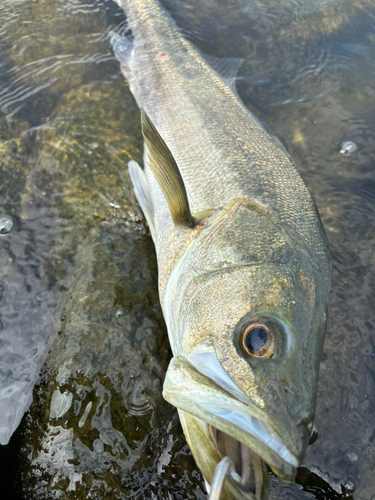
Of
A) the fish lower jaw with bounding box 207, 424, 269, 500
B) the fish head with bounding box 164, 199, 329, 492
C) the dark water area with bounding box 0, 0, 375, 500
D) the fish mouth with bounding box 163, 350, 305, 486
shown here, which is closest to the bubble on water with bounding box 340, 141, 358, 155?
the dark water area with bounding box 0, 0, 375, 500

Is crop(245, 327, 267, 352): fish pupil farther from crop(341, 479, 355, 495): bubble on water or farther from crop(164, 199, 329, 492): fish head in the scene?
crop(341, 479, 355, 495): bubble on water

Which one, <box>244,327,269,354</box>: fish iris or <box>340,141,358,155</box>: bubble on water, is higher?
<box>244,327,269,354</box>: fish iris

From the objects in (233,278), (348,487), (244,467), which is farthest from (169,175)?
(348,487)

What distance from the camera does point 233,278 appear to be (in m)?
2.03

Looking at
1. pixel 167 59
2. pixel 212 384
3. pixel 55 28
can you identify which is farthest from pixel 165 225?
pixel 55 28

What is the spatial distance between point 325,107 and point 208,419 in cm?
406

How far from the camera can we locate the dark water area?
2318mm

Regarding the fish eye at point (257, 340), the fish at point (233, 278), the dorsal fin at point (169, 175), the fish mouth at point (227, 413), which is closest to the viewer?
the fish mouth at point (227, 413)

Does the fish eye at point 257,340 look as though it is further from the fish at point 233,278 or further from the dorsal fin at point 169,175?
the dorsal fin at point 169,175

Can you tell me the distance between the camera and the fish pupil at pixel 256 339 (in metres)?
1.74

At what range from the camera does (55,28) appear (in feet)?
15.7

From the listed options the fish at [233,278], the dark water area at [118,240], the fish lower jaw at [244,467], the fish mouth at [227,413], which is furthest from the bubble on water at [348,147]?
the fish lower jaw at [244,467]

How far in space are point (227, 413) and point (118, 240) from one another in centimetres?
202

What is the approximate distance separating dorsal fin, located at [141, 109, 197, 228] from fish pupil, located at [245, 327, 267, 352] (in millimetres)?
1014
